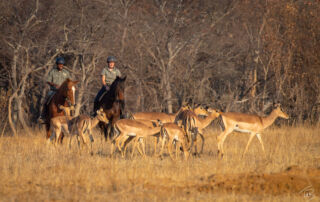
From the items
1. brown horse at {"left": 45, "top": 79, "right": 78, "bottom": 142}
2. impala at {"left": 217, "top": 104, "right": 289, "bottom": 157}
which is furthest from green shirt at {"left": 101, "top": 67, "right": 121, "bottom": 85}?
impala at {"left": 217, "top": 104, "right": 289, "bottom": 157}

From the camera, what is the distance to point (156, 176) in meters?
8.88

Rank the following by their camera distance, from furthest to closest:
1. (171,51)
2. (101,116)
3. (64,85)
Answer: (171,51) < (64,85) < (101,116)

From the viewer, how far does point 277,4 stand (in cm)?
1856

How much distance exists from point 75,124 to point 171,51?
8374 mm

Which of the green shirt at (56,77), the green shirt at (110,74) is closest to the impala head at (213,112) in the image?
the green shirt at (110,74)

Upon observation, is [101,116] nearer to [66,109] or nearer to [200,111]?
[66,109]

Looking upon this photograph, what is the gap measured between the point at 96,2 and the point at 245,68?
21.6 feet

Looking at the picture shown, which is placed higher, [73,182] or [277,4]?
[277,4]

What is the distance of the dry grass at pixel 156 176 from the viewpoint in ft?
25.1

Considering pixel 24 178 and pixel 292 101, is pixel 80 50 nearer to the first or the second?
pixel 292 101

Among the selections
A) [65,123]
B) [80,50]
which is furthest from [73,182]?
[80,50]

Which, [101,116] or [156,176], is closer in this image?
[156,176]

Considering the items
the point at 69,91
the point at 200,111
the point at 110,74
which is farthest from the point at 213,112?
the point at 69,91

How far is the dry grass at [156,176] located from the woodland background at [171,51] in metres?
6.54
